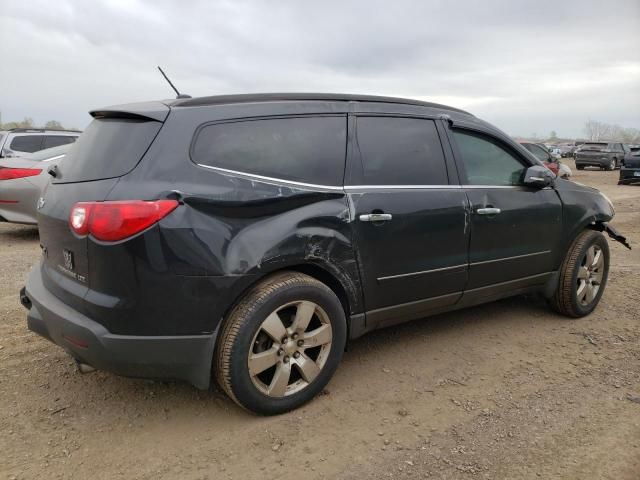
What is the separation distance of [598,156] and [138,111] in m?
31.3

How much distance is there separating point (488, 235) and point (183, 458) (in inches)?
96.8

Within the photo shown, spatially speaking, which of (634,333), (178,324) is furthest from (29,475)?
(634,333)

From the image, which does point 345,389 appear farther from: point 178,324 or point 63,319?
point 63,319

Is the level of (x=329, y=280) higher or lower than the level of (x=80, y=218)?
lower

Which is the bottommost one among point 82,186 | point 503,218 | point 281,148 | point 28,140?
point 503,218

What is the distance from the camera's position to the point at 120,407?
296 cm

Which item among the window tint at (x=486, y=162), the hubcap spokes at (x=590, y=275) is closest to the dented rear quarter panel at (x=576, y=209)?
the hubcap spokes at (x=590, y=275)

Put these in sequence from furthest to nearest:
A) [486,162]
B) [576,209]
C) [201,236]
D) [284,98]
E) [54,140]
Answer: [54,140] → [576,209] → [486,162] → [284,98] → [201,236]

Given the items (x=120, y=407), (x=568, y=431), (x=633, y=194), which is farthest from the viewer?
(x=633, y=194)

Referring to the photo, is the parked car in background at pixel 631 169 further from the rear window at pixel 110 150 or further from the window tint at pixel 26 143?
the rear window at pixel 110 150

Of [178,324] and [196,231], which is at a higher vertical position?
[196,231]

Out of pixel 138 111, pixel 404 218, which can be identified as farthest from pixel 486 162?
pixel 138 111

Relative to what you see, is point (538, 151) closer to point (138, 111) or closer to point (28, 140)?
point (28, 140)

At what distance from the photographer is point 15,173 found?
7121 millimetres
